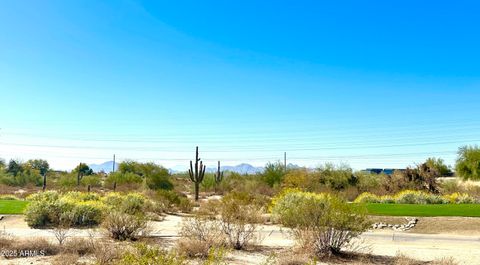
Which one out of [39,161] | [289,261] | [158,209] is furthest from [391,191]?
[39,161]

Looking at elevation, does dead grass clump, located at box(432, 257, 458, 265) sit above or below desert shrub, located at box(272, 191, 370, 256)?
below

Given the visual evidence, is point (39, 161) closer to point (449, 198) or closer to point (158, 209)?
point (158, 209)

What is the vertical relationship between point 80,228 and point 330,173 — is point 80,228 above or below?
below

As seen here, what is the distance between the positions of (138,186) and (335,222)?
120 feet

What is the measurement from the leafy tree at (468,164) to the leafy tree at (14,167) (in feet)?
172

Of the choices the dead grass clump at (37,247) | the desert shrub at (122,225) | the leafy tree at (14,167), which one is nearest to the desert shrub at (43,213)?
the desert shrub at (122,225)

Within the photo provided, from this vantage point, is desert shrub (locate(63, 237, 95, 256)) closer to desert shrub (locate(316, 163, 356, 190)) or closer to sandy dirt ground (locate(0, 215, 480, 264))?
sandy dirt ground (locate(0, 215, 480, 264))

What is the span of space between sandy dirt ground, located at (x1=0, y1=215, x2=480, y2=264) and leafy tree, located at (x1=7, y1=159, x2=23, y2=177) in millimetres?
41790

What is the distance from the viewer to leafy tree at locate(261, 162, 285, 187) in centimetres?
4672

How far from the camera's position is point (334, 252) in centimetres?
1219

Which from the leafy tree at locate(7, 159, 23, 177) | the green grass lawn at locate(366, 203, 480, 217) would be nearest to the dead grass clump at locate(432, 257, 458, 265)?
the green grass lawn at locate(366, 203, 480, 217)

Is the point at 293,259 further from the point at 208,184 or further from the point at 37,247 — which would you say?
the point at 208,184

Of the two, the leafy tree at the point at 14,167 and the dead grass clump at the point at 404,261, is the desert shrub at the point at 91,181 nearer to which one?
the leafy tree at the point at 14,167

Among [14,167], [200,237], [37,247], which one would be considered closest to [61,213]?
[37,247]
